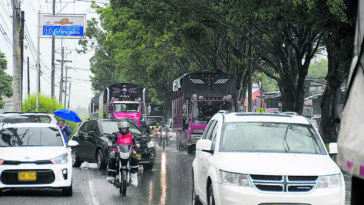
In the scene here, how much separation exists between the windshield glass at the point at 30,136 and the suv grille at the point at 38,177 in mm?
1095

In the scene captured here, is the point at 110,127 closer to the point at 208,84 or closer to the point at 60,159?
the point at 60,159

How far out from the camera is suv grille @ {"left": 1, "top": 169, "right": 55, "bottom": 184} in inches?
480

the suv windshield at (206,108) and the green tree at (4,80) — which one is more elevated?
the green tree at (4,80)

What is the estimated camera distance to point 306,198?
7.72 meters

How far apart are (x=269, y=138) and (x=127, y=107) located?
105ft

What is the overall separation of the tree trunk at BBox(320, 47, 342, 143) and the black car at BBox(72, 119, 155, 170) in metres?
10.2

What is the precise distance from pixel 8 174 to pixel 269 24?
53.9ft

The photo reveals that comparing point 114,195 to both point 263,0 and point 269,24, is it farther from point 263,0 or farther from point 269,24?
point 269,24

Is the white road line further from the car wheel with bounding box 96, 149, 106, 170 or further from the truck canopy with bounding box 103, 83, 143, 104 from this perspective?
the truck canopy with bounding box 103, 83, 143, 104

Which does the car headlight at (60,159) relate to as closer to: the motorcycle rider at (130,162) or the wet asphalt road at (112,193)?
the wet asphalt road at (112,193)

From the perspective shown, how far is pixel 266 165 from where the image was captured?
26.1ft

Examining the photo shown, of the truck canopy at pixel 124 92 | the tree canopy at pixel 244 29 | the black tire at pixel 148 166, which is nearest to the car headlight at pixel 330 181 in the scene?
the tree canopy at pixel 244 29

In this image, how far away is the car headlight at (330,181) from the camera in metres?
7.91

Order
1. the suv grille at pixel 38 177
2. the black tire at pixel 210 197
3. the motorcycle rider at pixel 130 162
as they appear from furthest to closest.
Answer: the motorcycle rider at pixel 130 162 < the suv grille at pixel 38 177 < the black tire at pixel 210 197
